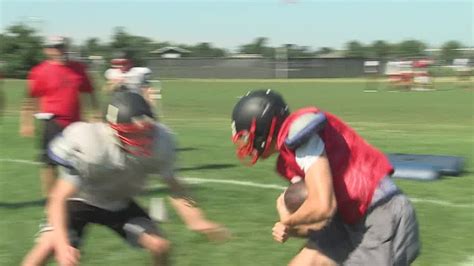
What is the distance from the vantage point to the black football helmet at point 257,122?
3.34m

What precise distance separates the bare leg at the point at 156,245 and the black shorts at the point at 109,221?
37mm

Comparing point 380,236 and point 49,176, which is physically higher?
point 380,236

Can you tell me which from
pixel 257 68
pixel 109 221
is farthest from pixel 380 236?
pixel 257 68

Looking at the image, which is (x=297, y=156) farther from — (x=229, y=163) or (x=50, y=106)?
(x=229, y=163)

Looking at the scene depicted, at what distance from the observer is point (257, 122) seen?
10.9ft

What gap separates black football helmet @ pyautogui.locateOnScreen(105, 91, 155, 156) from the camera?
3838 mm

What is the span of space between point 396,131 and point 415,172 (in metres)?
7.52

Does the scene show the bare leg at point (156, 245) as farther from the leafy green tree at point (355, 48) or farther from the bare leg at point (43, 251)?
the leafy green tree at point (355, 48)

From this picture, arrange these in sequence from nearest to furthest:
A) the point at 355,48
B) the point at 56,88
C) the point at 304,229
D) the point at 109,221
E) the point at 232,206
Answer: the point at 304,229 < the point at 109,221 < the point at 232,206 < the point at 56,88 < the point at 355,48

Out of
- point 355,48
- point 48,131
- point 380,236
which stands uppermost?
point 380,236

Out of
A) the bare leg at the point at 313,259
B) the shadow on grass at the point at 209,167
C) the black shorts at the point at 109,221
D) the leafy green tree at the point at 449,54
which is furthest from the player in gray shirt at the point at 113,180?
the leafy green tree at the point at 449,54

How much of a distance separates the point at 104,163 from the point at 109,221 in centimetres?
49

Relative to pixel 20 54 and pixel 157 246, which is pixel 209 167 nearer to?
pixel 157 246

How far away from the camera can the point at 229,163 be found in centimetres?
1098
